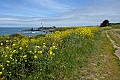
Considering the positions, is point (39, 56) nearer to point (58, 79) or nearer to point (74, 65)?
point (58, 79)

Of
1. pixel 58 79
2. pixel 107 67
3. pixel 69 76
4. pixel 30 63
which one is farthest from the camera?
pixel 107 67

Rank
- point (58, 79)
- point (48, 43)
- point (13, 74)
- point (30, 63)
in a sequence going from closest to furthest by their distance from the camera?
point (13, 74), point (30, 63), point (58, 79), point (48, 43)

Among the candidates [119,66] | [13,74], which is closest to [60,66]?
A: [13,74]

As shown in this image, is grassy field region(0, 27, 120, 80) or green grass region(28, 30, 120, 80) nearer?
grassy field region(0, 27, 120, 80)

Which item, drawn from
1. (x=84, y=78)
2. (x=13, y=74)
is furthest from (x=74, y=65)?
(x=13, y=74)

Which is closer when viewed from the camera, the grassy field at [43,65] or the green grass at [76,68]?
the grassy field at [43,65]

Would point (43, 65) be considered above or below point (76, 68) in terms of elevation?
above

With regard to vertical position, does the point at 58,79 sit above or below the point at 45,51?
below

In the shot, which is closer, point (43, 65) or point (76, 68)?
point (43, 65)

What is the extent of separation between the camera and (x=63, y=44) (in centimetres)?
720

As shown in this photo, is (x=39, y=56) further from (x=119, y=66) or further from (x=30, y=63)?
(x=119, y=66)

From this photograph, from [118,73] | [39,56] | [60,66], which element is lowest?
[118,73]

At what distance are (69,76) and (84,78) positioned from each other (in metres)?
0.46

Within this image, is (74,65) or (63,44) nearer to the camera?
(74,65)
